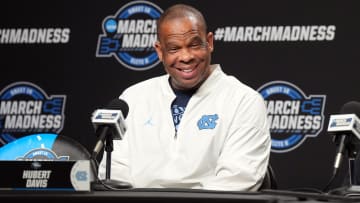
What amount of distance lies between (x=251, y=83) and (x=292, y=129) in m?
0.39

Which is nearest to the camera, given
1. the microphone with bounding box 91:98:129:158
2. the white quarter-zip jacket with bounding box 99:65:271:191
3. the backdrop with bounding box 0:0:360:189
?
the microphone with bounding box 91:98:129:158

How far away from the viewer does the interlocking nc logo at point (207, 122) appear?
3.82 meters

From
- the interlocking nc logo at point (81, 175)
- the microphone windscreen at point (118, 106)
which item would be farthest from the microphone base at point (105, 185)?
the microphone windscreen at point (118, 106)

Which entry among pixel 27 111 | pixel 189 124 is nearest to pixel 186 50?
pixel 189 124

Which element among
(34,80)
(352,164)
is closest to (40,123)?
(34,80)

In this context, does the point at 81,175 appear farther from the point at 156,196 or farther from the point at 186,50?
the point at 186,50

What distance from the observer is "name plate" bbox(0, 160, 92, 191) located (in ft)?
8.36

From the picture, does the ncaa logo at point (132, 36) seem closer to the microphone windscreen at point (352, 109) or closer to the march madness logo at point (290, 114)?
the march madness logo at point (290, 114)

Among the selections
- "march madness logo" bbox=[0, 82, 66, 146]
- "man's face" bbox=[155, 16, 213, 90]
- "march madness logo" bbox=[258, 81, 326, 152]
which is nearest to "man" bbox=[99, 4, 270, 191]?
"man's face" bbox=[155, 16, 213, 90]

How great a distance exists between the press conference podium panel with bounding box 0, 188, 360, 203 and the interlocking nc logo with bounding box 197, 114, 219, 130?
1.30m

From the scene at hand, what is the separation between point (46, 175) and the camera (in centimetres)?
258

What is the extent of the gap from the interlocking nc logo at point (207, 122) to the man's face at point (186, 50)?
203mm

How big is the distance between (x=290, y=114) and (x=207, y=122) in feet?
4.93

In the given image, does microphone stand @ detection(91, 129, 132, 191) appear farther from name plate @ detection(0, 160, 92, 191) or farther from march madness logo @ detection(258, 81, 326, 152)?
march madness logo @ detection(258, 81, 326, 152)
